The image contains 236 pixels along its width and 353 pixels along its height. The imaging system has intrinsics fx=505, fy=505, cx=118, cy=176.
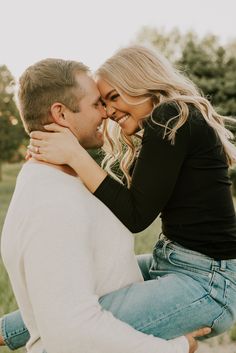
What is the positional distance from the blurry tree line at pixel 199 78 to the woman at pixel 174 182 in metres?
17.6

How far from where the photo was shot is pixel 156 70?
120 inches

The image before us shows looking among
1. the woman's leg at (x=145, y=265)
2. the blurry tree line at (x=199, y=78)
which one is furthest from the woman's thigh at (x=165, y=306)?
the blurry tree line at (x=199, y=78)

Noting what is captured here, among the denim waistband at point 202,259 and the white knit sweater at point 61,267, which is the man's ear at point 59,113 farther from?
the denim waistband at point 202,259

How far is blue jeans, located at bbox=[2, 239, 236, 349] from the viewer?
8.09 ft

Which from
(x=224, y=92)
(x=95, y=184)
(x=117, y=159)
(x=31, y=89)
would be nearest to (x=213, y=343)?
(x=117, y=159)

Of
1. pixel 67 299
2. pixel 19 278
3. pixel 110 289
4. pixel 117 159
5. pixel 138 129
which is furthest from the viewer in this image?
pixel 117 159

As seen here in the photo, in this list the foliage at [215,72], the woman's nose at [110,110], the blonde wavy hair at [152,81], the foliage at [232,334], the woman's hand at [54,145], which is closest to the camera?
the woman's hand at [54,145]

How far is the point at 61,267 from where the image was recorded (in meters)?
2.16

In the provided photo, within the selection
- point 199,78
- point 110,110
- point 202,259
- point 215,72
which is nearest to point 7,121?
point 199,78

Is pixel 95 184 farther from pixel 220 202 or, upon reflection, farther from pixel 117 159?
pixel 117 159

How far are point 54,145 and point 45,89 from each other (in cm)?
32

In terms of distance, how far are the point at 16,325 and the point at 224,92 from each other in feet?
75.0

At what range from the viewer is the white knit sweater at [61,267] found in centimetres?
217

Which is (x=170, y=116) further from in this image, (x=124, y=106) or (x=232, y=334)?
(x=232, y=334)
